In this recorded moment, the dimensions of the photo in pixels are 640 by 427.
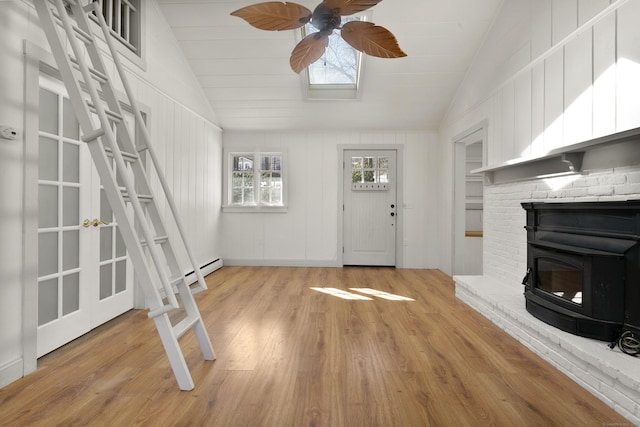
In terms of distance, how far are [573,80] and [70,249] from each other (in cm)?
387

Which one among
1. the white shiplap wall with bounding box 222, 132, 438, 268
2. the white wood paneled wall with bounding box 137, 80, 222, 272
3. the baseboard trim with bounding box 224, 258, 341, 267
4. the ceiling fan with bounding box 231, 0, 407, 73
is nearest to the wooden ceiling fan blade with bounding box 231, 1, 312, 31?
the ceiling fan with bounding box 231, 0, 407, 73

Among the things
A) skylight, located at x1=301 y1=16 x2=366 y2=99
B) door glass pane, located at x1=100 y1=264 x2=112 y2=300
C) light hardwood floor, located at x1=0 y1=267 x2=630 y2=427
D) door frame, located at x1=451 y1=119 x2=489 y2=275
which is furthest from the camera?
door frame, located at x1=451 y1=119 x2=489 y2=275

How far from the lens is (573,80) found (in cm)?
254

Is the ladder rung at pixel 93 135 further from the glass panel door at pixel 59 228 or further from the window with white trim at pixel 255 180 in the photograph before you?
the window with white trim at pixel 255 180

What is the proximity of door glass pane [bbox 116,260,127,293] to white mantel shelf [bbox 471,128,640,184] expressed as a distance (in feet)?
11.8

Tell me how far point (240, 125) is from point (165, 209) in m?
2.34

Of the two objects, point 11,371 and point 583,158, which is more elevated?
point 583,158

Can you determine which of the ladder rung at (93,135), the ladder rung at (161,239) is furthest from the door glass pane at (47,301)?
the ladder rung at (93,135)

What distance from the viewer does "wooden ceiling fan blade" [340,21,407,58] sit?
78.7 inches

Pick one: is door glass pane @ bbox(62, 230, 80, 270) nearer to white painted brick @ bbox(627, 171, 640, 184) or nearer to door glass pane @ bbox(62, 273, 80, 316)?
door glass pane @ bbox(62, 273, 80, 316)

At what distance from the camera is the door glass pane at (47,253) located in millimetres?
2234

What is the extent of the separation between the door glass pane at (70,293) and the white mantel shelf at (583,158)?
141 inches

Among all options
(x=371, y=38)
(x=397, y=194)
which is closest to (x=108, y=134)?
(x=371, y=38)

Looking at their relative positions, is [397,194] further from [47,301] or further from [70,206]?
[47,301]
